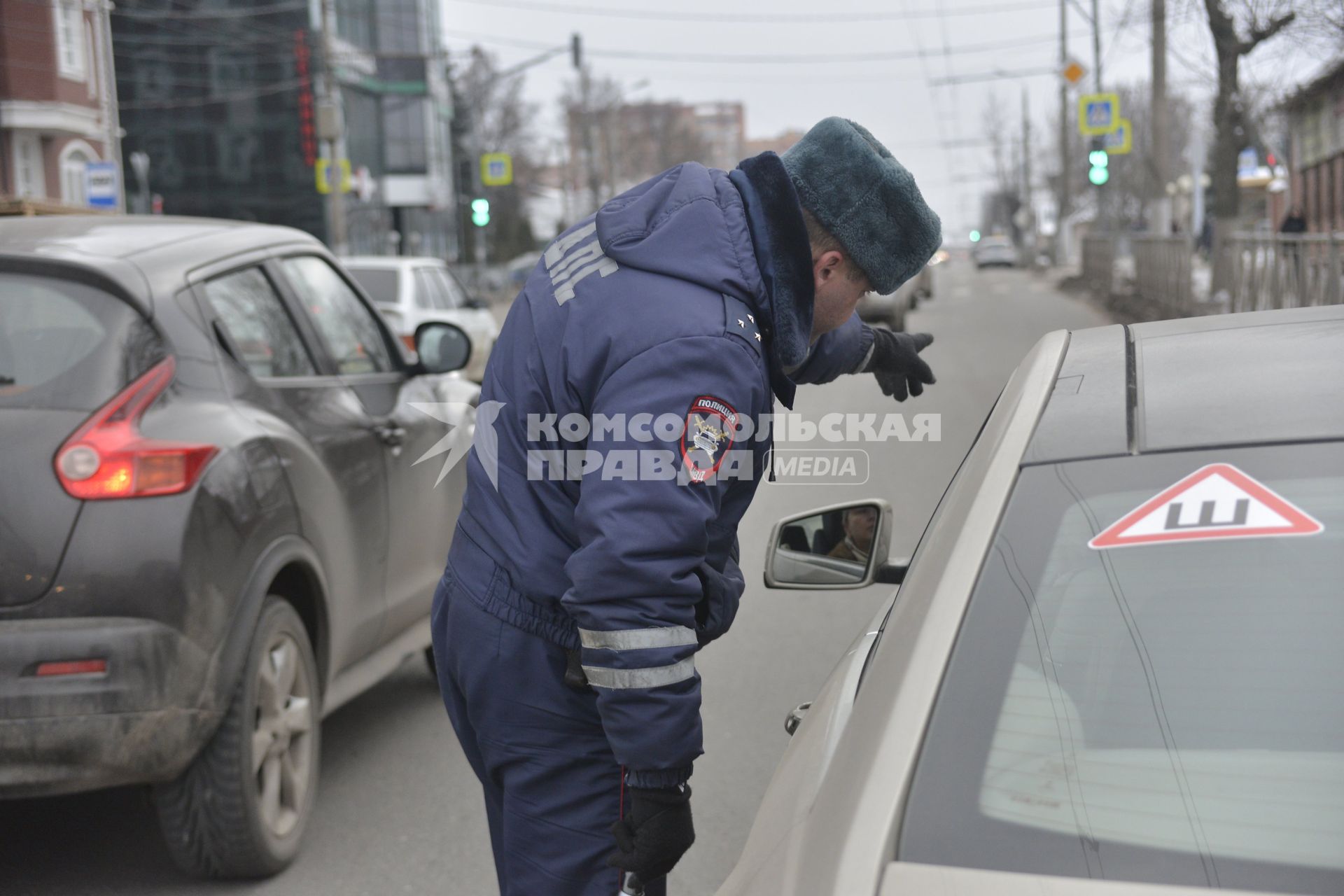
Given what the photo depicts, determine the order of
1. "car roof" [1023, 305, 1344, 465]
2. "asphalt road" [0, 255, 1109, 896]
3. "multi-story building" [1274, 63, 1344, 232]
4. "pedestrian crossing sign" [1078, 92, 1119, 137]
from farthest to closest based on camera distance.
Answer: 1. "multi-story building" [1274, 63, 1344, 232]
2. "pedestrian crossing sign" [1078, 92, 1119, 137]
3. "asphalt road" [0, 255, 1109, 896]
4. "car roof" [1023, 305, 1344, 465]

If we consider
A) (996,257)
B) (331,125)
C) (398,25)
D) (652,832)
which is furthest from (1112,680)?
(996,257)

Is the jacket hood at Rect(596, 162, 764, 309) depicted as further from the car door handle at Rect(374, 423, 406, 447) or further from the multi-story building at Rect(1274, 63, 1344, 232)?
the multi-story building at Rect(1274, 63, 1344, 232)

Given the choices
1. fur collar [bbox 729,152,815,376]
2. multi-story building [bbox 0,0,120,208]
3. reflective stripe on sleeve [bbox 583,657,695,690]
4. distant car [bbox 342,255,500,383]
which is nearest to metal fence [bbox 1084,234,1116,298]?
distant car [bbox 342,255,500,383]

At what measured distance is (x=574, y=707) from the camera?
247 cm

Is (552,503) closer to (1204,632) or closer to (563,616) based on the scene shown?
(563,616)

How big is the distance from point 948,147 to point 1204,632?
8997 cm

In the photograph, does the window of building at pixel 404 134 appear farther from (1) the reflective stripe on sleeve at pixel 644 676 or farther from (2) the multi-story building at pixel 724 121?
(2) the multi-story building at pixel 724 121

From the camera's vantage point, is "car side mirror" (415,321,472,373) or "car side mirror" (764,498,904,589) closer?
"car side mirror" (764,498,904,589)

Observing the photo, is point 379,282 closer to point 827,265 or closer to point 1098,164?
point 827,265

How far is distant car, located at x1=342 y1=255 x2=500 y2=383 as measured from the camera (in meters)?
15.7

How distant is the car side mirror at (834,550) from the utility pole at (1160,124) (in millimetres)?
20846

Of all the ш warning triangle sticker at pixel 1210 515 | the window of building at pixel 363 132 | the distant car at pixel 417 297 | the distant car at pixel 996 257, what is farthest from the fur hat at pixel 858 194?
the distant car at pixel 996 257

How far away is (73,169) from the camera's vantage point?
34.8m

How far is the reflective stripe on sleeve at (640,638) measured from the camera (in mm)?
2094
